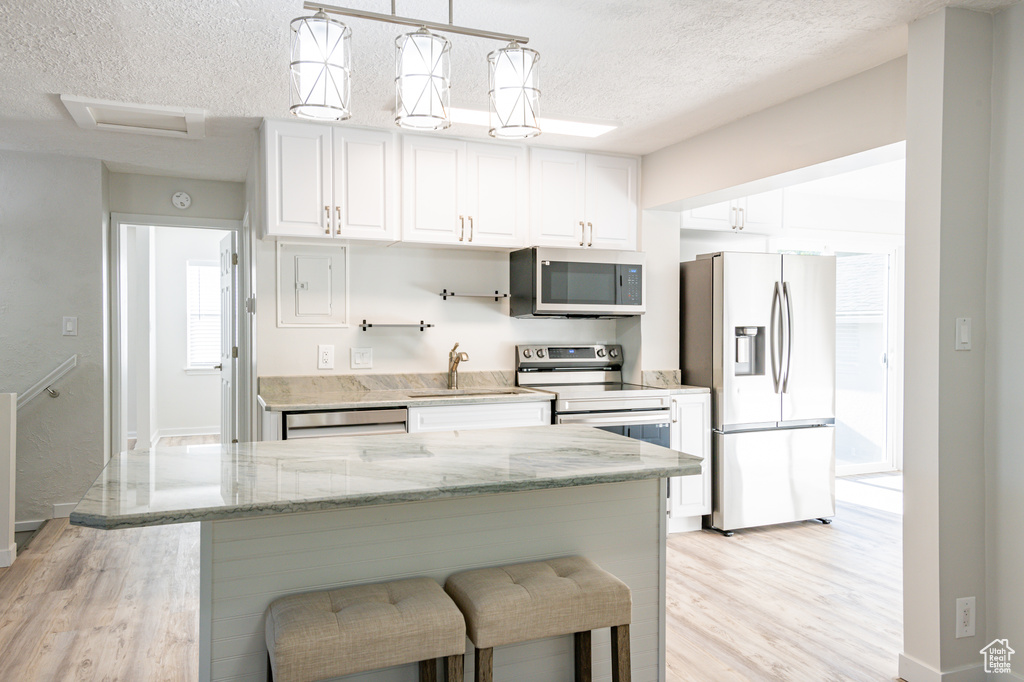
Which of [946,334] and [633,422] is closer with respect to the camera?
Result: [946,334]

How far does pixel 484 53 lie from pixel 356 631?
215cm

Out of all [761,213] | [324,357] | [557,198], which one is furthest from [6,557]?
[761,213]

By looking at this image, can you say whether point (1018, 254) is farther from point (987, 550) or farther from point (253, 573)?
point (253, 573)

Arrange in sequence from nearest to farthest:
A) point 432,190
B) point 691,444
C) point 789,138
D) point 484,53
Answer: point 484,53
point 789,138
point 432,190
point 691,444

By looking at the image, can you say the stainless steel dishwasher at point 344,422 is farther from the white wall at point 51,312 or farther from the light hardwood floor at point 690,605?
the white wall at point 51,312

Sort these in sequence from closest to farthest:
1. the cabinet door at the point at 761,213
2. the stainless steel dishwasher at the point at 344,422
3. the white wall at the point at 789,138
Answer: the white wall at the point at 789,138, the stainless steel dishwasher at the point at 344,422, the cabinet door at the point at 761,213

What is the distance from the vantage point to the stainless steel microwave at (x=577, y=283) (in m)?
4.03

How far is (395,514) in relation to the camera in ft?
5.99

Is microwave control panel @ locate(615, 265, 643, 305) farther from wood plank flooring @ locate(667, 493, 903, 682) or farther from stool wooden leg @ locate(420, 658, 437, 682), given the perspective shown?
stool wooden leg @ locate(420, 658, 437, 682)

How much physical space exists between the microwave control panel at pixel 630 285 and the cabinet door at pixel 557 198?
31cm

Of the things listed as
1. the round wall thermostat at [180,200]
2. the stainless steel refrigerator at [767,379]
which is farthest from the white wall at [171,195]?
the stainless steel refrigerator at [767,379]

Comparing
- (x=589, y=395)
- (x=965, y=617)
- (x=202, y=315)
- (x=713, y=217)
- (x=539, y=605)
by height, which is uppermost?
(x=713, y=217)

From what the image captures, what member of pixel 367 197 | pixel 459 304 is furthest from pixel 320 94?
pixel 459 304

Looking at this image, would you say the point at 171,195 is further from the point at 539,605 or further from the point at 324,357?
the point at 539,605
